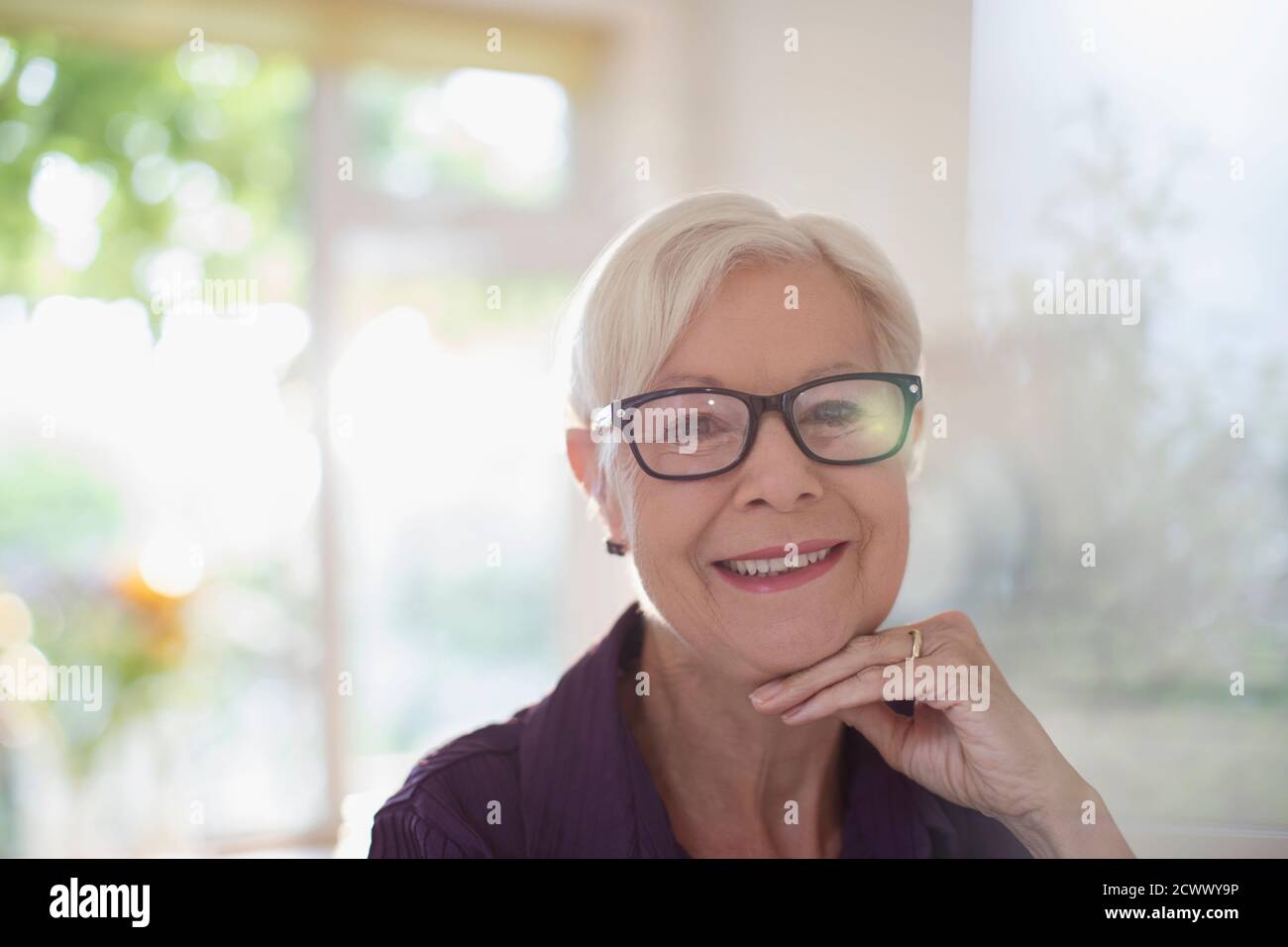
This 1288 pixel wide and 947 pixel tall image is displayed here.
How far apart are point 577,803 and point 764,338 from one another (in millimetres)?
529

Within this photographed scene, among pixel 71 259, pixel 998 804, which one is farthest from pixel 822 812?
pixel 71 259

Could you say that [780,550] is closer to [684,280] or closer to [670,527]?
[670,527]

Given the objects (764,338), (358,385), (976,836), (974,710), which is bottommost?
(976,836)

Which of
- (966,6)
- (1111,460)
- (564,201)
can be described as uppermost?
(564,201)

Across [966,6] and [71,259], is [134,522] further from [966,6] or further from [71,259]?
[966,6]

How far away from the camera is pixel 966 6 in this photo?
1.17 m

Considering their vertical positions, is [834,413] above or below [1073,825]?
above

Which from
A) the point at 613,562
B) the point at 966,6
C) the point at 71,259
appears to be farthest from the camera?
the point at 71,259

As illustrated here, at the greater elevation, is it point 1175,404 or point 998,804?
point 1175,404

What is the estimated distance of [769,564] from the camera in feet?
3.07

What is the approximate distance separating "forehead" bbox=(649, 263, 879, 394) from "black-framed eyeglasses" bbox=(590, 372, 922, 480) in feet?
0.06

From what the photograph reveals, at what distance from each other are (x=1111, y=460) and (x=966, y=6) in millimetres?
629

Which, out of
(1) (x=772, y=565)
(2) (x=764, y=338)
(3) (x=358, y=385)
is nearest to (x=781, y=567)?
(1) (x=772, y=565)

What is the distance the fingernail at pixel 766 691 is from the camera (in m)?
0.92
